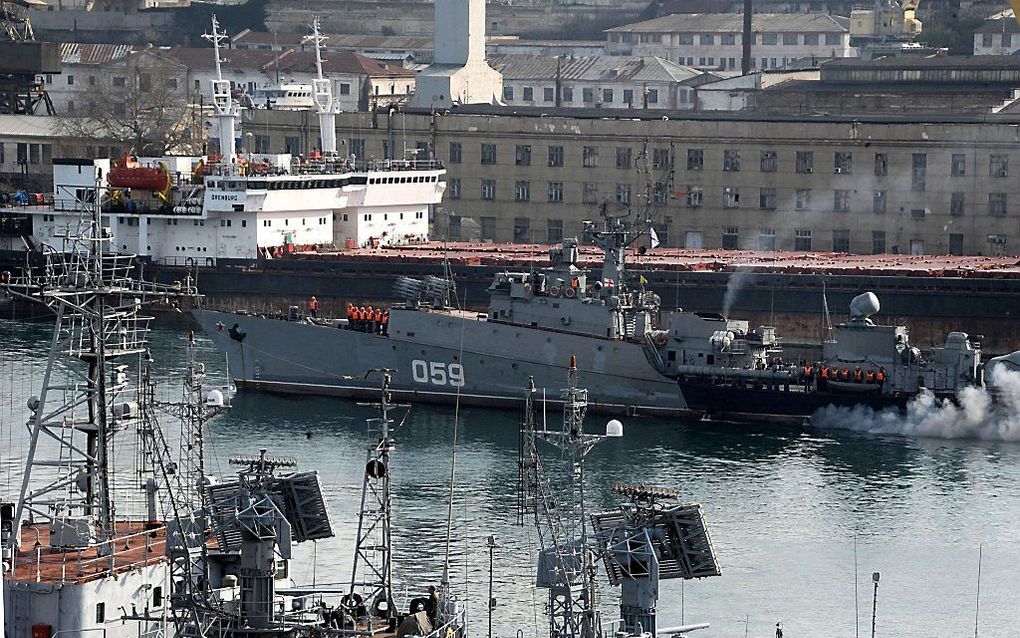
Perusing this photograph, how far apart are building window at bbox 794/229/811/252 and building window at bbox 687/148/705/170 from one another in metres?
4.54

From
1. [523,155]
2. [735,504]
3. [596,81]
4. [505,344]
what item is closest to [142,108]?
[596,81]

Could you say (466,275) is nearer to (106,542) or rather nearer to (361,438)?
(361,438)

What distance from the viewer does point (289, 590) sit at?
30344 mm

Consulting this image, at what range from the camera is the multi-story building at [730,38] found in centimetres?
12875

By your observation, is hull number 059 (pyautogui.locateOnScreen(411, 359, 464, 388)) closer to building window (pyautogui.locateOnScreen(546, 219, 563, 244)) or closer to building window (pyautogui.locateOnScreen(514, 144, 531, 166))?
building window (pyautogui.locateOnScreen(546, 219, 563, 244))

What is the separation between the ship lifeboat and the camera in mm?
70312

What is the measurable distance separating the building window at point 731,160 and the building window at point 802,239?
330 centimetres

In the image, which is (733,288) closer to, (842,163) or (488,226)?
(842,163)

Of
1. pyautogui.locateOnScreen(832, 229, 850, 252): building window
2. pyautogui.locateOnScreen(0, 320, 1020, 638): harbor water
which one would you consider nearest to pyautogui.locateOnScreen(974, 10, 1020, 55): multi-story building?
pyautogui.locateOnScreen(832, 229, 850, 252): building window

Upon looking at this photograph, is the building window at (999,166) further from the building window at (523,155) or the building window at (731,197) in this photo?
the building window at (523,155)

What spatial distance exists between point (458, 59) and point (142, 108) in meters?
15.8

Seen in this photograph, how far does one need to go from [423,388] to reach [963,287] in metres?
17.4

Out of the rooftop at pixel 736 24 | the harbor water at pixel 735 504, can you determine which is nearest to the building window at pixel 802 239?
the harbor water at pixel 735 504

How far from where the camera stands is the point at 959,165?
8000 cm
